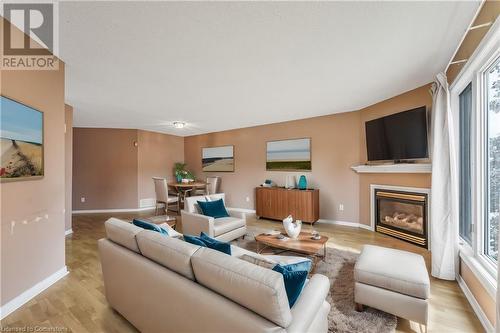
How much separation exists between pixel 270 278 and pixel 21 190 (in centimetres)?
241

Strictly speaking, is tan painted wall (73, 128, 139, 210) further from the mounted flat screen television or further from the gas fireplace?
the gas fireplace

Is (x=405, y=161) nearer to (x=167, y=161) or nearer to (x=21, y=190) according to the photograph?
(x=21, y=190)

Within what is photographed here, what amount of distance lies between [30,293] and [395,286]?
3259 mm

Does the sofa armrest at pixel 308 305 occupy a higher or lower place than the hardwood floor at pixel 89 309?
higher

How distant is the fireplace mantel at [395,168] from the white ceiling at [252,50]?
1.18m

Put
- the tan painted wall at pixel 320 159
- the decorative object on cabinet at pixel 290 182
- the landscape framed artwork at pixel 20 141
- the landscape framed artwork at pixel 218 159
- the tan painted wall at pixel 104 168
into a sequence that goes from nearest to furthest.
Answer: the landscape framed artwork at pixel 20 141, the tan painted wall at pixel 320 159, the decorative object on cabinet at pixel 290 182, the tan painted wall at pixel 104 168, the landscape framed artwork at pixel 218 159

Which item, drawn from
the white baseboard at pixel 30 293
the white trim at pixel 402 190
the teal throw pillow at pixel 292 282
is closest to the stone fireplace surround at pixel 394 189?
the white trim at pixel 402 190

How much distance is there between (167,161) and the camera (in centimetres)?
712

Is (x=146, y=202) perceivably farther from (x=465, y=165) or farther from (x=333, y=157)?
(x=465, y=165)

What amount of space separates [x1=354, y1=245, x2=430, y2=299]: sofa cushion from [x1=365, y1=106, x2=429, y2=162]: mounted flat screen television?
189cm

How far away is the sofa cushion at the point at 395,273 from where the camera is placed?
1.65m

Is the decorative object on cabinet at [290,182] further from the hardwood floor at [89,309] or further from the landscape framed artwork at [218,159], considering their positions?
the hardwood floor at [89,309]

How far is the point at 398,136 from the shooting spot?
3.46 metres

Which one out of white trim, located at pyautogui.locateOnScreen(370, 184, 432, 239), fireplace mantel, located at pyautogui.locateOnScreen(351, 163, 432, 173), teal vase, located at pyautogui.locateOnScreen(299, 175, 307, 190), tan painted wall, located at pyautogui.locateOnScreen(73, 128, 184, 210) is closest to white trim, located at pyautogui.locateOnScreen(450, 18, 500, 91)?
fireplace mantel, located at pyautogui.locateOnScreen(351, 163, 432, 173)
